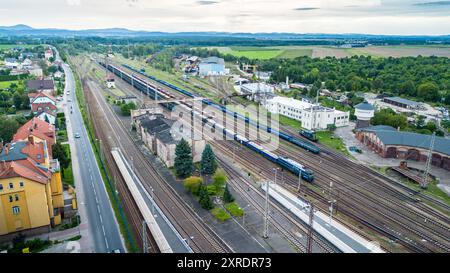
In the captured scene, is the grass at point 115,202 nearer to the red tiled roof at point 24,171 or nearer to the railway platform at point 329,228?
the red tiled roof at point 24,171

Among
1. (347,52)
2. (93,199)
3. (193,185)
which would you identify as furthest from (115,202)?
(347,52)

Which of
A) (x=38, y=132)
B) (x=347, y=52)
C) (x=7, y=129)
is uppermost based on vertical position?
(x=347, y=52)

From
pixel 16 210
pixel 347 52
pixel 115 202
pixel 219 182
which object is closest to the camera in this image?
pixel 16 210

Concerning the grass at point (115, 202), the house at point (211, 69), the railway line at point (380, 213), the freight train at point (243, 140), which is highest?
the house at point (211, 69)

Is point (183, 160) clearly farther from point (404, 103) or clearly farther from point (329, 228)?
point (404, 103)

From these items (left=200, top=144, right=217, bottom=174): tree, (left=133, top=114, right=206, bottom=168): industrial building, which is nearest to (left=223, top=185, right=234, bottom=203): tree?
(left=200, top=144, right=217, bottom=174): tree

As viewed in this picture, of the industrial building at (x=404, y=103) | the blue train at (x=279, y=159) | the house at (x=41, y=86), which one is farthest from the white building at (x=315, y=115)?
the house at (x=41, y=86)

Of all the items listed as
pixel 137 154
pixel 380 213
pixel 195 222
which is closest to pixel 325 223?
pixel 380 213
